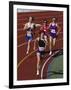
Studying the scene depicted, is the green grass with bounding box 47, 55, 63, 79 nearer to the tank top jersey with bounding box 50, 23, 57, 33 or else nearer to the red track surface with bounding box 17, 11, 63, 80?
the red track surface with bounding box 17, 11, 63, 80

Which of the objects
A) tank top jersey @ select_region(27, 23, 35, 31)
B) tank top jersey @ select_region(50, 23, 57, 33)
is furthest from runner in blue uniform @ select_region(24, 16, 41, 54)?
tank top jersey @ select_region(50, 23, 57, 33)

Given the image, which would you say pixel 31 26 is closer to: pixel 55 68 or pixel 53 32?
pixel 53 32

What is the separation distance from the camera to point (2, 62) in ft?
5.57

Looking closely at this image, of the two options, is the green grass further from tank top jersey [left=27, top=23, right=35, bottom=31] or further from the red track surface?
tank top jersey [left=27, top=23, right=35, bottom=31]

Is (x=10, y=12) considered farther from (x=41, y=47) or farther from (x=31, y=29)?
(x=41, y=47)

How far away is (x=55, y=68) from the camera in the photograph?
1793 mm

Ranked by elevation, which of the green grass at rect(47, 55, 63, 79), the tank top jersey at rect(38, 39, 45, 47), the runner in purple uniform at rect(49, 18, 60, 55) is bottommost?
the green grass at rect(47, 55, 63, 79)

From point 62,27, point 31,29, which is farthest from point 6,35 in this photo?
point 62,27

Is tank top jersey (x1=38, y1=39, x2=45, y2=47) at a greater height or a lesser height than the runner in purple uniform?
lesser

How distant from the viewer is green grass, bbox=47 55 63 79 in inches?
70.1

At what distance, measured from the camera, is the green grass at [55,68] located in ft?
5.84

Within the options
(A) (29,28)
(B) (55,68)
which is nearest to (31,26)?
(A) (29,28)

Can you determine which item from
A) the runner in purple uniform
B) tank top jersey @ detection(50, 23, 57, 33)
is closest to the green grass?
the runner in purple uniform

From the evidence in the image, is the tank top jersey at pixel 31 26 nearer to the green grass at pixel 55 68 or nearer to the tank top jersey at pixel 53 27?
the tank top jersey at pixel 53 27
